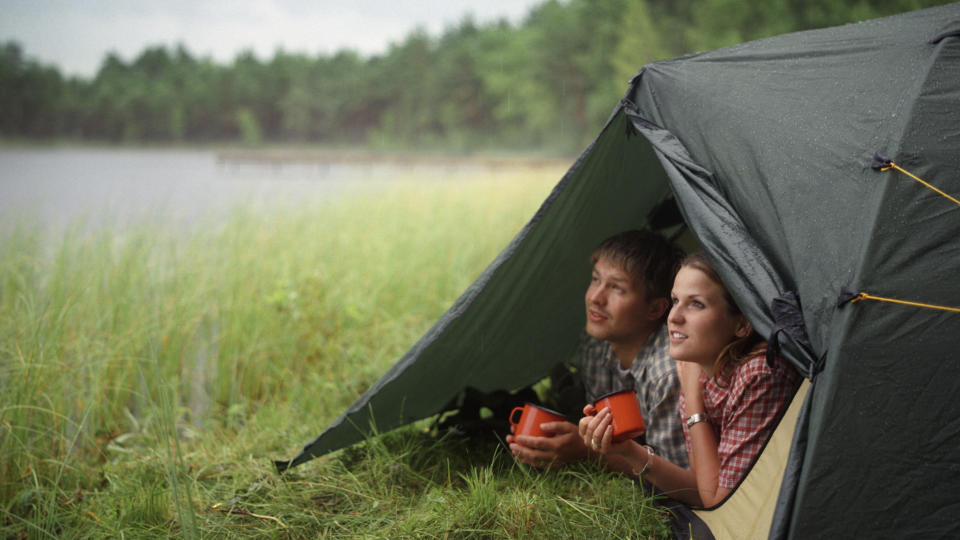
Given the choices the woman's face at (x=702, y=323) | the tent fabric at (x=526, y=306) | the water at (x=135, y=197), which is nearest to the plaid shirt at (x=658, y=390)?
the woman's face at (x=702, y=323)

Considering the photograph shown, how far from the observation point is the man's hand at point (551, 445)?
2.30m

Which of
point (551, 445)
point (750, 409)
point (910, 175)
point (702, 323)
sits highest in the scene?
point (910, 175)

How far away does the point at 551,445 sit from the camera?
229cm

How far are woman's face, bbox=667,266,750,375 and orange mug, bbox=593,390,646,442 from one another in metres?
0.20

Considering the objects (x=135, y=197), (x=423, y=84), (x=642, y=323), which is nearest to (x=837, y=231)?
(x=642, y=323)

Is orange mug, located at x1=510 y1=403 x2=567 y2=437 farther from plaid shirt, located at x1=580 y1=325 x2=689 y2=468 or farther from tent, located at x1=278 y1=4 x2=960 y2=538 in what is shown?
tent, located at x1=278 y1=4 x2=960 y2=538

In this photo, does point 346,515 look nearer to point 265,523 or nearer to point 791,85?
point 265,523

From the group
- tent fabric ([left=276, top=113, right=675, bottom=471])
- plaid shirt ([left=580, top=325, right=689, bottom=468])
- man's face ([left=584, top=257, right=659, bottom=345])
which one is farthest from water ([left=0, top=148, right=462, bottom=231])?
plaid shirt ([left=580, top=325, right=689, bottom=468])

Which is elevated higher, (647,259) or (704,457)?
(647,259)

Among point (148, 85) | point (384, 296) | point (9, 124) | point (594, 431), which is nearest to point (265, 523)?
point (594, 431)

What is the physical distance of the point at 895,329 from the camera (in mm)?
1644

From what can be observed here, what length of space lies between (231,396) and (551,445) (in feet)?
8.47

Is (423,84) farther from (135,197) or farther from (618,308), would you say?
(618,308)

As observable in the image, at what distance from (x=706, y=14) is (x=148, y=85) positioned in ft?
56.1
